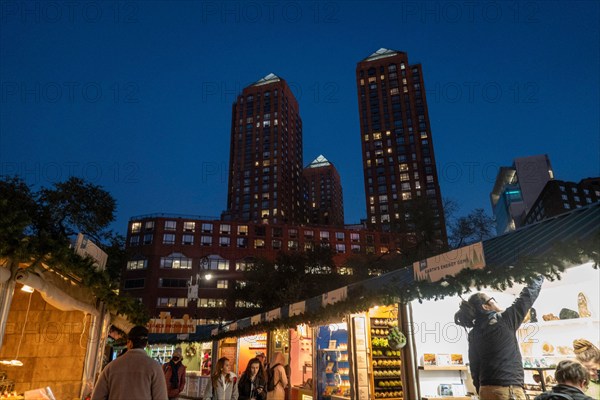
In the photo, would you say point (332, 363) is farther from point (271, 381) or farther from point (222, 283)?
point (222, 283)

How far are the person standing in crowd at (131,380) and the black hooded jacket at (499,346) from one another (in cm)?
380

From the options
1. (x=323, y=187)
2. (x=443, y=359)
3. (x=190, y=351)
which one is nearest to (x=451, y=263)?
(x=443, y=359)

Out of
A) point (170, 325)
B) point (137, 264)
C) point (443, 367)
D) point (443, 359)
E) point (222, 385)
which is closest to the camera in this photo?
point (222, 385)

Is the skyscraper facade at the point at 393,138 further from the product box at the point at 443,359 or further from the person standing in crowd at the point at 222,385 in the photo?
the person standing in crowd at the point at 222,385

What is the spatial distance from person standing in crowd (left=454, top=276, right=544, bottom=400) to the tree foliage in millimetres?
6616

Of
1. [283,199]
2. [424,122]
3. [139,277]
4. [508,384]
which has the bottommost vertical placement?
[508,384]

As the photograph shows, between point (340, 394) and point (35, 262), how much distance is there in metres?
8.06

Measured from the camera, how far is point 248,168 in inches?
4673

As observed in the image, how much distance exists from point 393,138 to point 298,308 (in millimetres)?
107046

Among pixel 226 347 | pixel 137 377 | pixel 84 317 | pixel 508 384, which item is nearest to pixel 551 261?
pixel 508 384

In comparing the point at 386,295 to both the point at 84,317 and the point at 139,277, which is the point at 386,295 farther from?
the point at 139,277

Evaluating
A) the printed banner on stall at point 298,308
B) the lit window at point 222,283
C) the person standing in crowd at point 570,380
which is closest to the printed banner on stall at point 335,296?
the printed banner on stall at point 298,308

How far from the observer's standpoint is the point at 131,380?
3824 mm

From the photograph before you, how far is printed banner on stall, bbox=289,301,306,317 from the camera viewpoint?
11810mm
